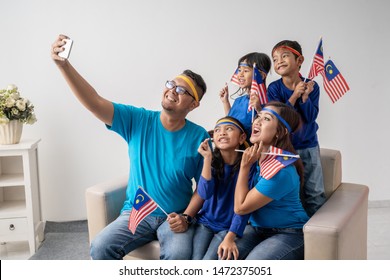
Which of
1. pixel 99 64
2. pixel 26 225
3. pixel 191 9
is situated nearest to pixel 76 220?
pixel 26 225

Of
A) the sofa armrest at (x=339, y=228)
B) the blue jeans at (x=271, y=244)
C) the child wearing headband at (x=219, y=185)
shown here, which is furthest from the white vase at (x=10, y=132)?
the sofa armrest at (x=339, y=228)

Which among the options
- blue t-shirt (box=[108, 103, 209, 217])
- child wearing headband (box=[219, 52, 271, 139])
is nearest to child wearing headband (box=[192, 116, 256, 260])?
blue t-shirt (box=[108, 103, 209, 217])

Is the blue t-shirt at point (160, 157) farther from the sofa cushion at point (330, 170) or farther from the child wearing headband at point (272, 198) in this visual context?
the sofa cushion at point (330, 170)

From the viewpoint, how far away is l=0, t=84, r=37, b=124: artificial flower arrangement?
11.4 feet

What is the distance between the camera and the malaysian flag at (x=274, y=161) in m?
2.18

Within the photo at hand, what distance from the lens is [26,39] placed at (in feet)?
12.6

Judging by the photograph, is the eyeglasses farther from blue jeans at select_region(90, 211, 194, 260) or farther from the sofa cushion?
the sofa cushion

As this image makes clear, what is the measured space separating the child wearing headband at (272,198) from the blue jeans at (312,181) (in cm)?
25

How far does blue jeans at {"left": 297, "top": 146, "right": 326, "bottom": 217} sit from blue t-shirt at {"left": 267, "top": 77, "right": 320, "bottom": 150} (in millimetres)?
46

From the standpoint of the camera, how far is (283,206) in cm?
230

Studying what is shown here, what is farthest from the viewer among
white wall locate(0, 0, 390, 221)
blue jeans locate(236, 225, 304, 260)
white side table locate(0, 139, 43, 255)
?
white wall locate(0, 0, 390, 221)

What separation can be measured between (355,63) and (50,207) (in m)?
2.70

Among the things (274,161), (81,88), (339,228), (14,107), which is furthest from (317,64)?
(14,107)
